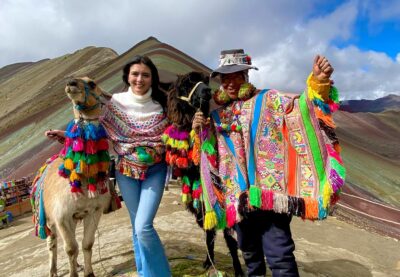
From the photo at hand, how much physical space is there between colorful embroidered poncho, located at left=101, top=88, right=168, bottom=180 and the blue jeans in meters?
0.08

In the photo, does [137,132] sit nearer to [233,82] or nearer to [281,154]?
[233,82]

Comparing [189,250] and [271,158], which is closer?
[271,158]

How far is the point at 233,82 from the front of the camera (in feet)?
7.88

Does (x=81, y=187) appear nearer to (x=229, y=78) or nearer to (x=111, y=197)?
(x=111, y=197)

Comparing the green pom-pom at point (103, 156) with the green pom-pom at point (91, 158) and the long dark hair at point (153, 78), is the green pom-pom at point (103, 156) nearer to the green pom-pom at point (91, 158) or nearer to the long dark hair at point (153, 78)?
the green pom-pom at point (91, 158)

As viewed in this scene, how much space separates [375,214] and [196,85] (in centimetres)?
898

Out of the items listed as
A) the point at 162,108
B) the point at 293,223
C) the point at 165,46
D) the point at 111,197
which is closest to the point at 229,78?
the point at 162,108

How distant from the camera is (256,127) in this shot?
233 cm

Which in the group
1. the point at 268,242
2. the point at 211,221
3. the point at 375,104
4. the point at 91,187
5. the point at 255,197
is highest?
the point at 375,104

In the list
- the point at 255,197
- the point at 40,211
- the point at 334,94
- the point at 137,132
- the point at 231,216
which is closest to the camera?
the point at 334,94

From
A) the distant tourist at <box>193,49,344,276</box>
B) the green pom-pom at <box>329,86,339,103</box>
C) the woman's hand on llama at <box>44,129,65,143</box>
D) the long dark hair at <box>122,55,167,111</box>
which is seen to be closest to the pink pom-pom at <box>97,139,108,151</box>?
the woman's hand on llama at <box>44,129,65,143</box>

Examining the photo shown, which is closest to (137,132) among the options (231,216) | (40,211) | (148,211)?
(148,211)

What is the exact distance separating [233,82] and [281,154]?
560 millimetres

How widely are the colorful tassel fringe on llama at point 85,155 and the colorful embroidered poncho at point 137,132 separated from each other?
193mm
